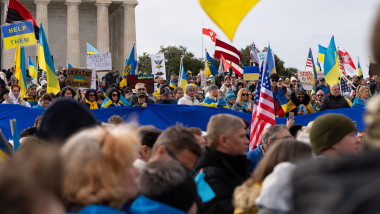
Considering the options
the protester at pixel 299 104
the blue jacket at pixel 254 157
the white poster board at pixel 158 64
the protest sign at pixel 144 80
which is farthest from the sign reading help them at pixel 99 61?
the blue jacket at pixel 254 157

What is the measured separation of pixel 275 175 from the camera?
3.53 metres

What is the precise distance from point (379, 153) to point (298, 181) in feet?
0.72

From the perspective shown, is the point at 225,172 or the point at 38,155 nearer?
the point at 38,155

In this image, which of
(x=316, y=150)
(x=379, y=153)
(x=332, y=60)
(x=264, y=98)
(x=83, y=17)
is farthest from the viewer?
(x=83, y=17)

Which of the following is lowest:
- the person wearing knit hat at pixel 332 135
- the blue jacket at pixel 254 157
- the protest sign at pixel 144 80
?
the blue jacket at pixel 254 157

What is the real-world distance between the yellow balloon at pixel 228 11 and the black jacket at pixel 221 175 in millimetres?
1704

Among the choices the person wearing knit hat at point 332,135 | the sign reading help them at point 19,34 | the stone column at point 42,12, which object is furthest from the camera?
the stone column at point 42,12

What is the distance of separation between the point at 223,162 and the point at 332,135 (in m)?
1.14

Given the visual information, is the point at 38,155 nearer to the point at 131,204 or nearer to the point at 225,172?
the point at 131,204

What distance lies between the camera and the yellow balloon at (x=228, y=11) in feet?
22.4

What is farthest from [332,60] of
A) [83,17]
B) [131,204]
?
[83,17]

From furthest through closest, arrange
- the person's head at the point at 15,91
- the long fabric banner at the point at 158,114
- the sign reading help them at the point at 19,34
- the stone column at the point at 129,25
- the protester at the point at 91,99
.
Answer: the stone column at the point at 129,25 < the sign reading help them at the point at 19,34 < the person's head at the point at 15,91 < the protester at the point at 91,99 < the long fabric banner at the point at 158,114

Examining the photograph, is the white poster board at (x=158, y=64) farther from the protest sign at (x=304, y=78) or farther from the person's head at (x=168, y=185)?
the person's head at (x=168, y=185)

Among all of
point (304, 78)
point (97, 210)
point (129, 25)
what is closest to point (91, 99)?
point (304, 78)
